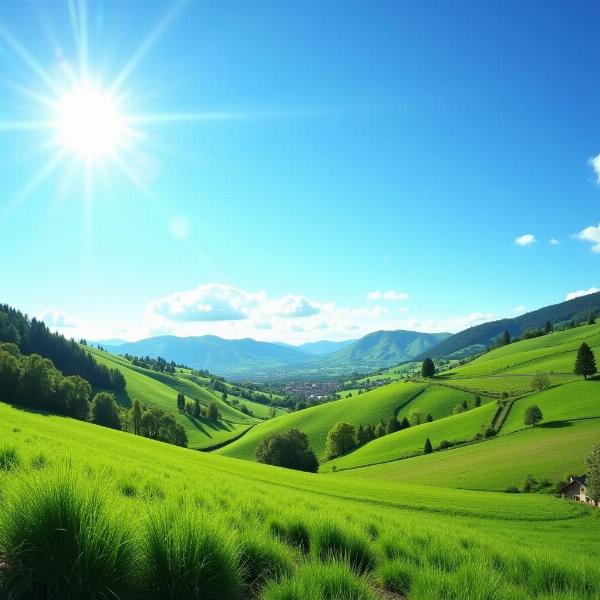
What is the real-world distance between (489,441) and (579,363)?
4234 cm

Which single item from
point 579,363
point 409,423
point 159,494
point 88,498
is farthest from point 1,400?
point 579,363

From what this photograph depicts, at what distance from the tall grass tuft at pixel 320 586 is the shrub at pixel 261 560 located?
1.83 feet

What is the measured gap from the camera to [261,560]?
5312 millimetres

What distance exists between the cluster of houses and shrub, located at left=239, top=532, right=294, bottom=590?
64.0 meters

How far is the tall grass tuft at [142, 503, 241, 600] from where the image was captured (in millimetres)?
4105

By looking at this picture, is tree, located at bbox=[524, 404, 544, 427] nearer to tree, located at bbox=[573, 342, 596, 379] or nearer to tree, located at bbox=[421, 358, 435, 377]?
tree, located at bbox=[573, 342, 596, 379]

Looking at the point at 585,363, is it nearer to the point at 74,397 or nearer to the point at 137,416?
the point at 137,416

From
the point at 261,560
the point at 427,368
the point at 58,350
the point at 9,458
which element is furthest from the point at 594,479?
the point at 58,350

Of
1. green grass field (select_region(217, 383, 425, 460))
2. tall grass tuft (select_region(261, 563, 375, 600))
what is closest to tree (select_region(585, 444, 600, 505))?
tall grass tuft (select_region(261, 563, 375, 600))

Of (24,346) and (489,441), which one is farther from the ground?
(24,346)

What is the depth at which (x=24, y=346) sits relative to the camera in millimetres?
165375

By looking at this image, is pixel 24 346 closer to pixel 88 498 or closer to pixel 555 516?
pixel 555 516

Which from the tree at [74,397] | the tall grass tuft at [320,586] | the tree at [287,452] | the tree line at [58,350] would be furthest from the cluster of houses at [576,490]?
the tree line at [58,350]

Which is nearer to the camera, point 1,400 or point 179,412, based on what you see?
point 1,400
